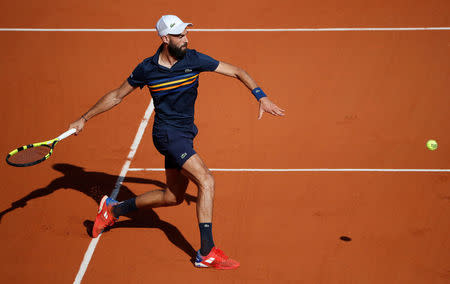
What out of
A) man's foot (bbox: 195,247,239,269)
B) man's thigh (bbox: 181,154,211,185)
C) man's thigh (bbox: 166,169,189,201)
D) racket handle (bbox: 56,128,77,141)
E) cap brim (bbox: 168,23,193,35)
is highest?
cap brim (bbox: 168,23,193,35)

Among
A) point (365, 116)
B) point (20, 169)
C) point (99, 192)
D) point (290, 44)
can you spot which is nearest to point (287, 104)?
point (365, 116)

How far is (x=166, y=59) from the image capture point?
17.7ft

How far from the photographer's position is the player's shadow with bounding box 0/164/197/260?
6.37 meters

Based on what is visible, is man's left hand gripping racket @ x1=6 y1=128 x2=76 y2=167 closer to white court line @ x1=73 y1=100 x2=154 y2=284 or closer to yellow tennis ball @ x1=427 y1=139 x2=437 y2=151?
white court line @ x1=73 y1=100 x2=154 y2=284

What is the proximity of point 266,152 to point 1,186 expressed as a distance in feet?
11.7

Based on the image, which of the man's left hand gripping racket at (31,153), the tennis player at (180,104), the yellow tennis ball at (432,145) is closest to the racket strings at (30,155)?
the man's left hand gripping racket at (31,153)

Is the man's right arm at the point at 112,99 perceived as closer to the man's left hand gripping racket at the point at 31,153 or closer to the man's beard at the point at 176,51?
the man's left hand gripping racket at the point at 31,153

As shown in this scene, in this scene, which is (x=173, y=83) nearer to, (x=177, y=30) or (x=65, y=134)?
(x=177, y=30)

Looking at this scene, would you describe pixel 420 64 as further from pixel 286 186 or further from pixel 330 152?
pixel 286 186

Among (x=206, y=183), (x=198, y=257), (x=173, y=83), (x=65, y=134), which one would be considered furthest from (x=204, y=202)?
(x=65, y=134)

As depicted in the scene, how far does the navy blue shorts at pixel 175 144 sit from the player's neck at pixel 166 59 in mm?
639

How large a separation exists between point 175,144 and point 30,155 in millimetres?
1474

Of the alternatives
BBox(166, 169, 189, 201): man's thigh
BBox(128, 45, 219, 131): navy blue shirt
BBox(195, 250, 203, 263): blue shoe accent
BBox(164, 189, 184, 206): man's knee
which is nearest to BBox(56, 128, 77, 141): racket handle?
BBox(128, 45, 219, 131): navy blue shirt

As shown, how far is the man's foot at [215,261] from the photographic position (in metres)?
5.60
